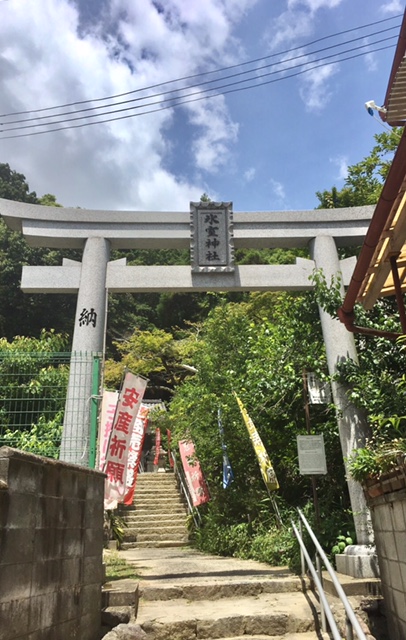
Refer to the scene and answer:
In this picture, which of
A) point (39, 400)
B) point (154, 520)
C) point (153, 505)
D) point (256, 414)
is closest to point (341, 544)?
point (256, 414)

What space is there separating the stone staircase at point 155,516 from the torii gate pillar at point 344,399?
279 inches

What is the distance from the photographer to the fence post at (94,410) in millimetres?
5152

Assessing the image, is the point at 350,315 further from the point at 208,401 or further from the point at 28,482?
the point at 208,401

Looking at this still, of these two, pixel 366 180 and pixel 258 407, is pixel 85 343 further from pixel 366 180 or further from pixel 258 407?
pixel 366 180

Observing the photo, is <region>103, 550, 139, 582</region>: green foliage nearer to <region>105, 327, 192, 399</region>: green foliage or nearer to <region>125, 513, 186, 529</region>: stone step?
<region>125, 513, 186, 529</region>: stone step

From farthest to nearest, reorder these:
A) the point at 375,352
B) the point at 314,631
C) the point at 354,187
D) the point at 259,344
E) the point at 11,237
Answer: the point at 11,237
the point at 354,187
the point at 259,344
the point at 375,352
the point at 314,631

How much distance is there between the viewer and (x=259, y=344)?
9.72m

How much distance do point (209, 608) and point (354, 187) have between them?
1256cm

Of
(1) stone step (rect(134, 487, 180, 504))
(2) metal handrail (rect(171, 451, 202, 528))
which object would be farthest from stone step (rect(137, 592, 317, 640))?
(1) stone step (rect(134, 487, 180, 504))

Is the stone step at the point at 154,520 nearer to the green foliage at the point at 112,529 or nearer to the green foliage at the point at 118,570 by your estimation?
the green foliage at the point at 112,529

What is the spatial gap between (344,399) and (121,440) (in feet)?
10.6

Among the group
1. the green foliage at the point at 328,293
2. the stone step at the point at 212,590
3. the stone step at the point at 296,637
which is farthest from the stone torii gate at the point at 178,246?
the stone step at the point at 296,637

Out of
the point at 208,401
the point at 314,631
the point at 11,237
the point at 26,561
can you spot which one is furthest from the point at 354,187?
the point at 11,237

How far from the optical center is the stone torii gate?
7.11 meters
